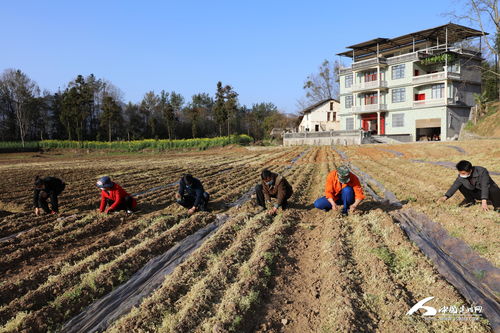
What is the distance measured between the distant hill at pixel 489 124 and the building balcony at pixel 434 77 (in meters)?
3.79

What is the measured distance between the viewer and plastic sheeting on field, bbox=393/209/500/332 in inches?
129

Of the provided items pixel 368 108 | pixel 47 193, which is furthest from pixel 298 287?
pixel 368 108

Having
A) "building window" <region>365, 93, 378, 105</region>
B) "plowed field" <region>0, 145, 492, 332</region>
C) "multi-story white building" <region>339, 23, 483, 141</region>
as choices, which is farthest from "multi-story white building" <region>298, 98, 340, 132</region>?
"plowed field" <region>0, 145, 492, 332</region>

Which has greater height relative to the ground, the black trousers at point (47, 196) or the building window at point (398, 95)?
the building window at point (398, 95)

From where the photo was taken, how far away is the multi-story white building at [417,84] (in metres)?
30.3

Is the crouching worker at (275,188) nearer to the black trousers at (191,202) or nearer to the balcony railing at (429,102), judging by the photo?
the black trousers at (191,202)

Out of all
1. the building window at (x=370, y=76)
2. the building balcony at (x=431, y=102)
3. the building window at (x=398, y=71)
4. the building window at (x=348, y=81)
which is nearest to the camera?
the building balcony at (x=431, y=102)

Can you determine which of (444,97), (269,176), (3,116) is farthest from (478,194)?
(3,116)

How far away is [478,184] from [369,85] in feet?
101

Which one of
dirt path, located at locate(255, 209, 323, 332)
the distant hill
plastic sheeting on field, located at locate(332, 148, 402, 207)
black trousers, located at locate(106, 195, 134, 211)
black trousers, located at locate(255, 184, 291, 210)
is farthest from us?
the distant hill

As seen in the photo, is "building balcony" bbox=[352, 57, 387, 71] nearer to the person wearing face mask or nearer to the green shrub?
the green shrub

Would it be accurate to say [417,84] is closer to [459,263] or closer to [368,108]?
[368,108]

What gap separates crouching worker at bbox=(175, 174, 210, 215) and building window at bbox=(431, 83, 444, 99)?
30.3 meters

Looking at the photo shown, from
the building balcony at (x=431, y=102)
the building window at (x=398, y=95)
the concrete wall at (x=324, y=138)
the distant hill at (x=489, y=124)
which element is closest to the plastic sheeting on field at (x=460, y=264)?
the distant hill at (x=489, y=124)
